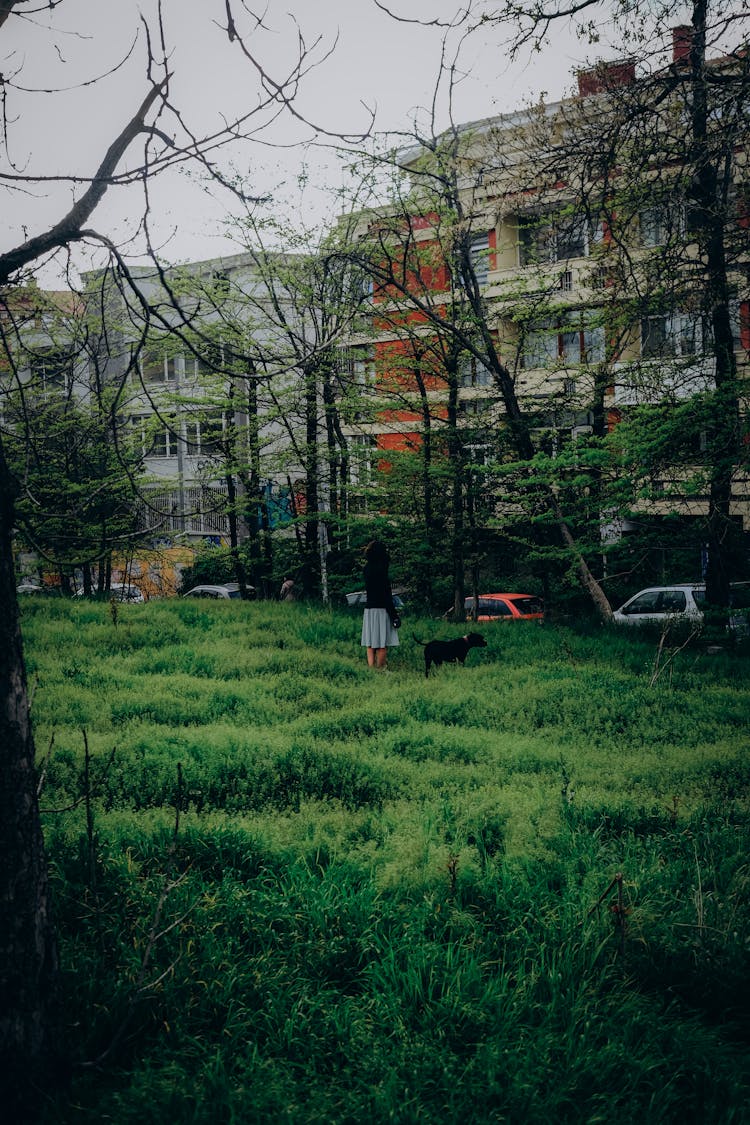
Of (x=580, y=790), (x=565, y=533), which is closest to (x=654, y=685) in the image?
(x=580, y=790)

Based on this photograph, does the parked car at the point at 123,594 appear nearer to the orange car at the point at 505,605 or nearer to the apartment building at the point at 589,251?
the apartment building at the point at 589,251

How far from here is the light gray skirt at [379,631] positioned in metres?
9.88

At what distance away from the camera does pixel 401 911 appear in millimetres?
3807

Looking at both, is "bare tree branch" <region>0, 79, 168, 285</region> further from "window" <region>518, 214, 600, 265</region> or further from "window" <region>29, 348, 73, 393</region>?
"window" <region>518, 214, 600, 265</region>

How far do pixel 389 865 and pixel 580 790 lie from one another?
1.85 meters

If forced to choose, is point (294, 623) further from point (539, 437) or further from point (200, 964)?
point (200, 964)

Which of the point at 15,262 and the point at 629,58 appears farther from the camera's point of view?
the point at 629,58

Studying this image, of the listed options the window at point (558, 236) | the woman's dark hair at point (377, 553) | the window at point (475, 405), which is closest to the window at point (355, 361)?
the woman's dark hair at point (377, 553)

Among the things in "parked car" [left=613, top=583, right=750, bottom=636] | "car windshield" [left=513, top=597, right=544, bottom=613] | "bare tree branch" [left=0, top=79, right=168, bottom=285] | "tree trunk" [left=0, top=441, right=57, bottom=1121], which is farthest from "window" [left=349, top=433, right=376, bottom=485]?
"tree trunk" [left=0, top=441, right=57, bottom=1121]

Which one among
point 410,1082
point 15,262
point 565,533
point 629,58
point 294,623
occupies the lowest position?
point 410,1082

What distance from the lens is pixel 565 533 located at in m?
13.1

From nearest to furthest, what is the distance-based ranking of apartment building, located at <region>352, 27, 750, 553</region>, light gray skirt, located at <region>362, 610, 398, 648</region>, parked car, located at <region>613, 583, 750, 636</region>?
apartment building, located at <region>352, 27, 750, 553</region> < light gray skirt, located at <region>362, 610, 398, 648</region> < parked car, located at <region>613, 583, 750, 636</region>

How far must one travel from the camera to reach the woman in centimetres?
974

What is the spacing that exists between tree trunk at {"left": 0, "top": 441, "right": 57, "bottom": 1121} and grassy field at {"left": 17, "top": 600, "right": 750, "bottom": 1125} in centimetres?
19
